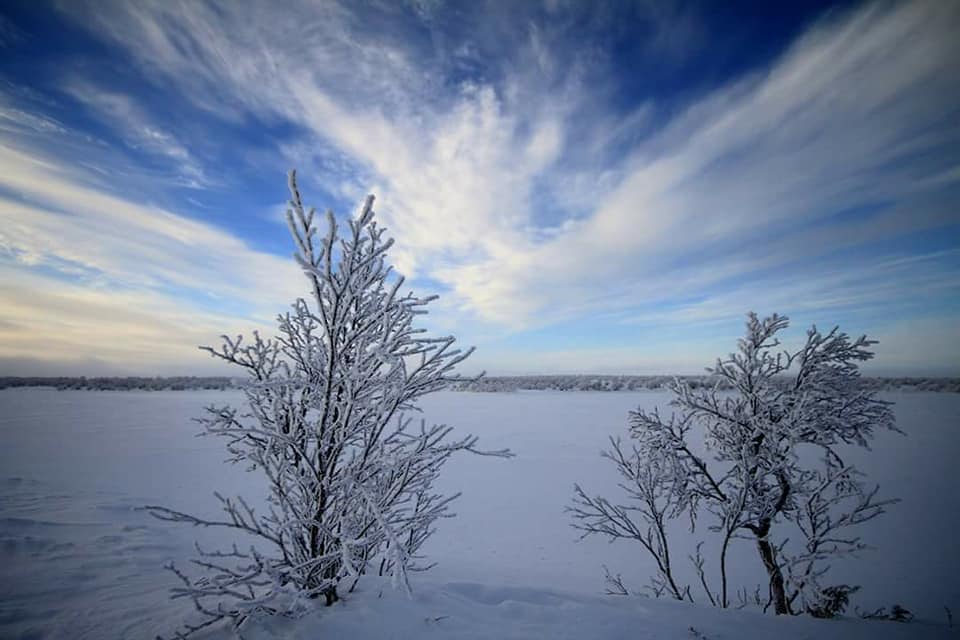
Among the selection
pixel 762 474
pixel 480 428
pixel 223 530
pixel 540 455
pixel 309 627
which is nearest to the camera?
pixel 309 627

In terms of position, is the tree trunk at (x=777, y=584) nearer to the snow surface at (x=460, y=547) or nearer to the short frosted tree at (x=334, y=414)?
the snow surface at (x=460, y=547)

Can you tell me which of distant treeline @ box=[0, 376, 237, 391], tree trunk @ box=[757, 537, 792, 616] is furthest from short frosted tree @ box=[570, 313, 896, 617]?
distant treeline @ box=[0, 376, 237, 391]

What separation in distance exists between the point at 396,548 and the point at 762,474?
226 inches

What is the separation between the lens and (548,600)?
14.4 ft

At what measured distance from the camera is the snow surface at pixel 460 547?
11.6 feet

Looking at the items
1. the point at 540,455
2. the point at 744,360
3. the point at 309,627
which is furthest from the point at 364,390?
the point at 540,455

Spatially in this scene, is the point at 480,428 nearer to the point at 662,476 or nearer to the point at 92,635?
the point at 662,476

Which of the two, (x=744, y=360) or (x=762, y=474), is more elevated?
(x=744, y=360)

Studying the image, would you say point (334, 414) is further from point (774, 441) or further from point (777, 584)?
point (777, 584)

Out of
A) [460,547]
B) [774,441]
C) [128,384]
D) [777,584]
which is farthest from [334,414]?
[128,384]

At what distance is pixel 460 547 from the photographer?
9.61 m

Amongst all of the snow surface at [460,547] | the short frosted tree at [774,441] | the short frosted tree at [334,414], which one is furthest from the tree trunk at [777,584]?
the short frosted tree at [334,414]

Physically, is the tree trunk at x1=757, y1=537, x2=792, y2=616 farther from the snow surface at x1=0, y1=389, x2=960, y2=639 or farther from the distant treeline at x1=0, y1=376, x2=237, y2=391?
the distant treeline at x1=0, y1=376, x2=237, y2=391

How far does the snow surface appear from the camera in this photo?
3545mm
